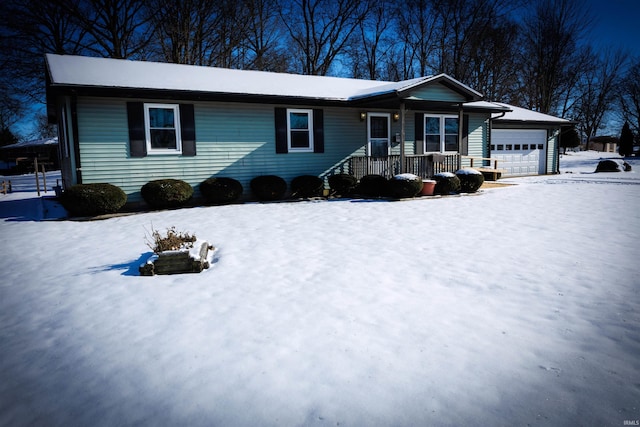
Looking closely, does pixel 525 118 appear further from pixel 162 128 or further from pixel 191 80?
pixel 162 128

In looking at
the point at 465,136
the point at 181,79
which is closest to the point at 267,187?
the point at 181,79

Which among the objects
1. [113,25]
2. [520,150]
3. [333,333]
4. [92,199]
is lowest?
[333,333]

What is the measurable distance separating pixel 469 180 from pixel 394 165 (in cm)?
264

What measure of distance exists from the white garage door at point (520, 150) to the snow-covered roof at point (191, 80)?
698 cm

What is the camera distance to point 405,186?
39.6 feet

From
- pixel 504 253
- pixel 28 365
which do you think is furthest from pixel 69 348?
pixel 504 253

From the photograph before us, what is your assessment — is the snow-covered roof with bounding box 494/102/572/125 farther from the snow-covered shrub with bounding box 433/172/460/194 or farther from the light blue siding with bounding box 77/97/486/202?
the snow-covered shrub with bounding box 433/172/460/194

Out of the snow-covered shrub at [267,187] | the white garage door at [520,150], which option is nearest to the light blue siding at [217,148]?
the snow-covered shrub at [267,187]

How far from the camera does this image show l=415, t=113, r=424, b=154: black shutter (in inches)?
607

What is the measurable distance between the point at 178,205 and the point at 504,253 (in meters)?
9.00

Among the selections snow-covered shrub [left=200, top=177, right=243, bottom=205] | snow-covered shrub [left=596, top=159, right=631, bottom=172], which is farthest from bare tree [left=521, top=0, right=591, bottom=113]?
snow-covered shrub [left=200, top=177, right=243, bottom=205]

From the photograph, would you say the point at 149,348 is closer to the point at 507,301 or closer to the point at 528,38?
the point at 507,301

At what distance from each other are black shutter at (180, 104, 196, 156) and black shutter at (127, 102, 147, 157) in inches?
43.5

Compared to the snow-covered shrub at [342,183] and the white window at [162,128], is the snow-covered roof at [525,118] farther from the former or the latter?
the white window at [162,128]
